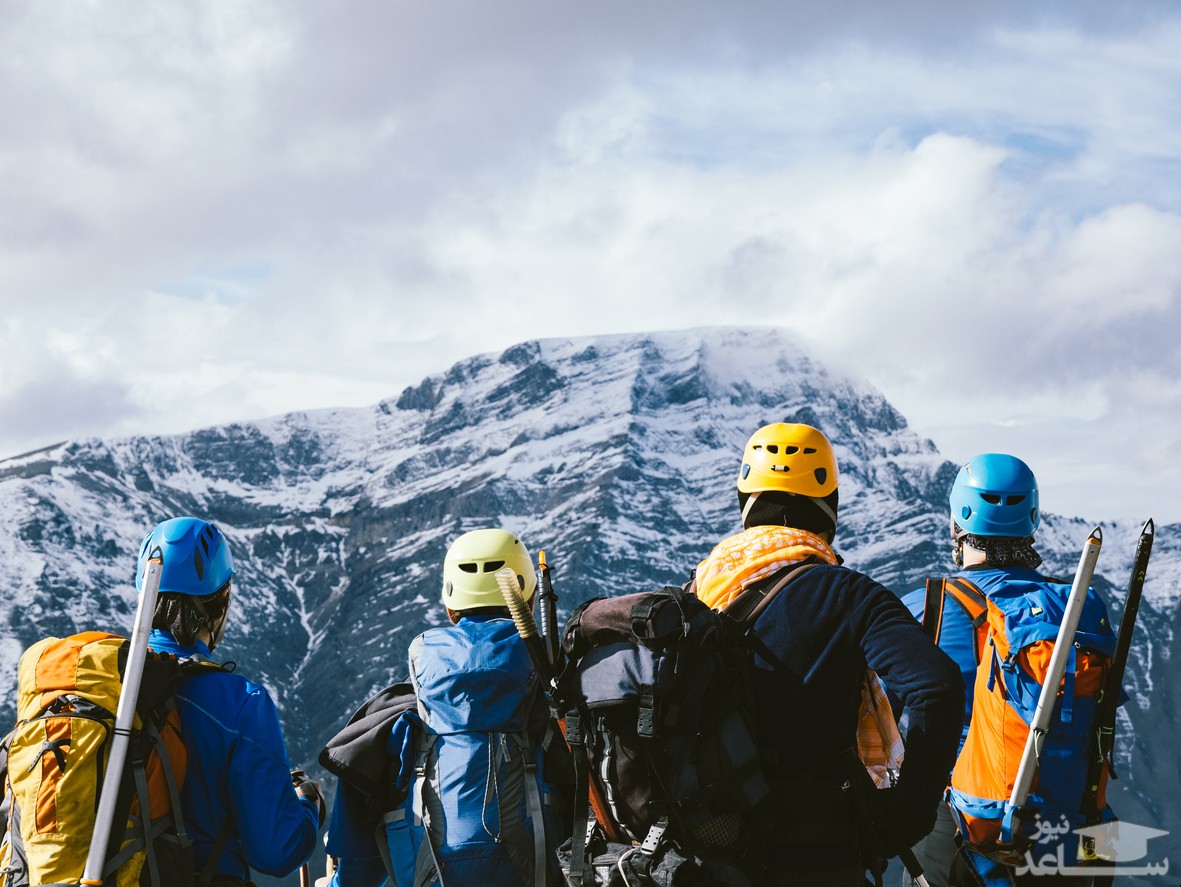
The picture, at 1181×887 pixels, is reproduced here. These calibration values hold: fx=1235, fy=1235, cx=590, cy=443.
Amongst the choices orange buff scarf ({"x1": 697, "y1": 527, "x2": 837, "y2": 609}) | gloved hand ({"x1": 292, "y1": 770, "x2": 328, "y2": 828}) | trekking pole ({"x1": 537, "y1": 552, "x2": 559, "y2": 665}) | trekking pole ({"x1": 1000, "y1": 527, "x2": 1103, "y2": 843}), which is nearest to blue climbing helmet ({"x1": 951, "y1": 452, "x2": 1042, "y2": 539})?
trekking pole ({"x1": 1000, "y1": 527, "x2": 1103, "y2": 843})

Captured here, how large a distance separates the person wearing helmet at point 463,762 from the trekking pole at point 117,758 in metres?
2.10

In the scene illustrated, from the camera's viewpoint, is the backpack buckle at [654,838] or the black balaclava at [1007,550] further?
the black balaclava at [1007,550]

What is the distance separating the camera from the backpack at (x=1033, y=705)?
834 centimetres

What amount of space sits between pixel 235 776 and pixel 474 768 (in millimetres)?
1929

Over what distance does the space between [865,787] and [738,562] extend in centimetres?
129

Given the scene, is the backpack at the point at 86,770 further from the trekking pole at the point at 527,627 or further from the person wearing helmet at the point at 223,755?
the trekking pole at the point at 527,627

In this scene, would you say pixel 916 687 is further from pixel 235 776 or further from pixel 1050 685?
pixel 235 776

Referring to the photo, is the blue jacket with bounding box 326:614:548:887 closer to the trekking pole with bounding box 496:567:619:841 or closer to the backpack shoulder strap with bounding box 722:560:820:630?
the trekking pole with bounding box 496:567:619:841

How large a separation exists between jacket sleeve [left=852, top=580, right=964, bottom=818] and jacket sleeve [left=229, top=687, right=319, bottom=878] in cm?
326

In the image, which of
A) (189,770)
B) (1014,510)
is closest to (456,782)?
(189,770)

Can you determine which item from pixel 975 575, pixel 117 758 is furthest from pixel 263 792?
pixel 975 575

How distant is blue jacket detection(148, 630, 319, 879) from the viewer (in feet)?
22.3

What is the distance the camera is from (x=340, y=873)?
880cm

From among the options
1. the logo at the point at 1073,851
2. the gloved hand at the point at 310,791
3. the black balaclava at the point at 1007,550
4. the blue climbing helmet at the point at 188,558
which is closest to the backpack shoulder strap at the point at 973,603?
the black balaclava at the point at 1007,550
